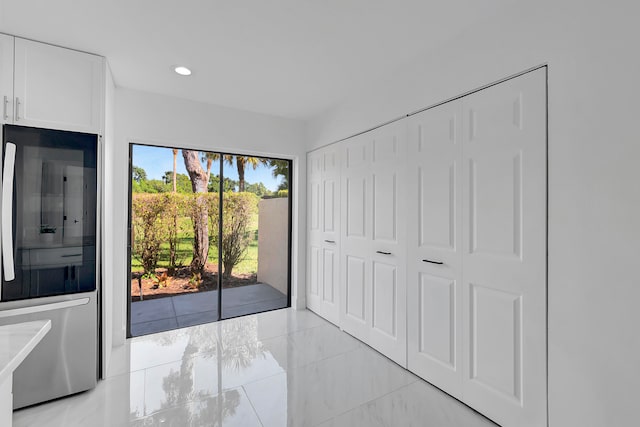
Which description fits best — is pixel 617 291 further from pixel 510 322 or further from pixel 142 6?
pixel 142 6

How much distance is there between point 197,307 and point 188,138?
203 centimetres

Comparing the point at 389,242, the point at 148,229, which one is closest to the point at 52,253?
the point at 148,229

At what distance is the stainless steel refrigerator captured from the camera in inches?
75.8

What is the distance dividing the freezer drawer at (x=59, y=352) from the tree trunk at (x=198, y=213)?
1.44m

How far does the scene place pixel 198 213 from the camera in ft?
11.7

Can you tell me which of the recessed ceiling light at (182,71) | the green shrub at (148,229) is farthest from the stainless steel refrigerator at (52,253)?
the green shrub at (148,229)

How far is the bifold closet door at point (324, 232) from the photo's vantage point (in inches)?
132

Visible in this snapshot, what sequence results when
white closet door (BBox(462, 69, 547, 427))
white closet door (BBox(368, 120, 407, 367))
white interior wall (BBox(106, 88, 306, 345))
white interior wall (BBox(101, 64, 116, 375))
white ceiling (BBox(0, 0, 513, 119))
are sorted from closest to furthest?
white closet door (BBox(462, 69, 547, 427)), white ceiling (BBox(0, 0, 513, 119)), white interior wall (BBox(101, 64, 116, 375)), white closet door (BBox(368, 120, 407, 367)), white interior wall (BBox(106, 88, 306, 345))

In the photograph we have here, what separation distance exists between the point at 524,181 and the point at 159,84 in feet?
10.3

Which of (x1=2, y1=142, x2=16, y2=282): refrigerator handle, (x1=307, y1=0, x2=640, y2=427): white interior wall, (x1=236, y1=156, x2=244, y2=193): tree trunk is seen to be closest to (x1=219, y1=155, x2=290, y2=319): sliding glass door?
(x1=236, y1=156, x2=244, y2=193): tree trunk

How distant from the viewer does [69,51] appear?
7.09 ft

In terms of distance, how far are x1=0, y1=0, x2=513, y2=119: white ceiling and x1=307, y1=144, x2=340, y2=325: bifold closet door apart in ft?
3.19

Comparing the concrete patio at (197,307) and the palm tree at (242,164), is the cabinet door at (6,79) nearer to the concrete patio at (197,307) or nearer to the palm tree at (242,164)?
the palm tree at (242,164)

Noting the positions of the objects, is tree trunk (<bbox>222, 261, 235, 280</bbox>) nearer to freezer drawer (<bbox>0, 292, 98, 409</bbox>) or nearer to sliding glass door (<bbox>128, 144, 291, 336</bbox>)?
sliding glass door (<bbox>128, 144, 291, 336</bbox>)
